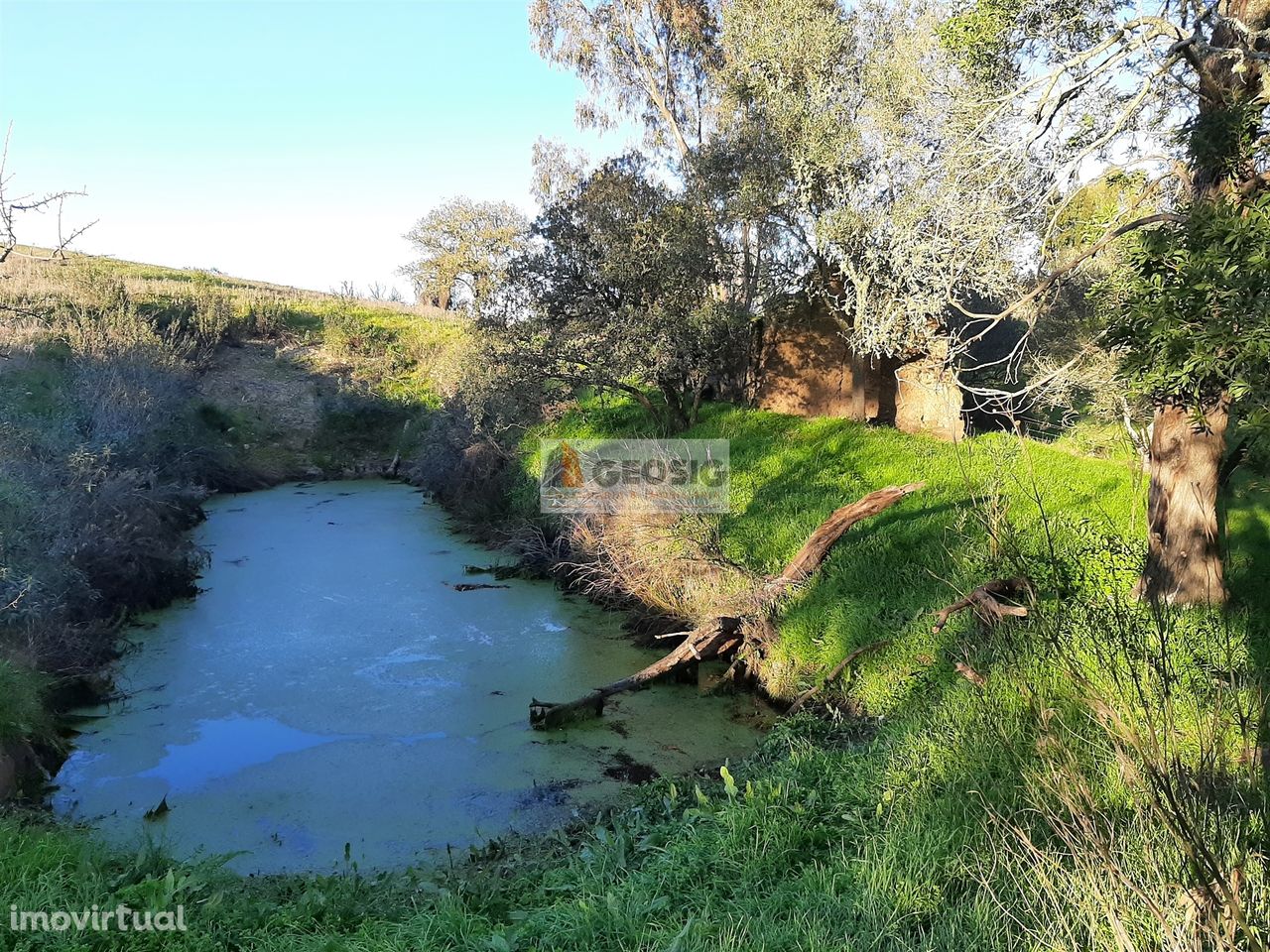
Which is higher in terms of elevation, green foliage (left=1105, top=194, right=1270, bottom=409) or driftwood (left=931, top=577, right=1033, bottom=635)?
green foliage (left=1105, top=194, right=1270, bottom=409)

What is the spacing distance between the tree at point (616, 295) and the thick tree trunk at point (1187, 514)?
713 centimetres

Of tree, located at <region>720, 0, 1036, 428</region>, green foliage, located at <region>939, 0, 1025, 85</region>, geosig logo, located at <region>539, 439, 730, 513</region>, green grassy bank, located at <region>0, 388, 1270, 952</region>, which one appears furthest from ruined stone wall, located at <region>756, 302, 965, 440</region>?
green grassy bank, located at <region>0, 388, 1270, 952</region>

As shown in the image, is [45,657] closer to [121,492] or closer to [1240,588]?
[121,492]

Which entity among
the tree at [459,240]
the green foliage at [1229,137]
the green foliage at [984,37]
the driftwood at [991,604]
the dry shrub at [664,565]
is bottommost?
the dry shrub at [664,565]

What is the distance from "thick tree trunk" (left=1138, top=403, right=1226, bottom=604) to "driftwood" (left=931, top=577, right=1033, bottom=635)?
3.33 feet

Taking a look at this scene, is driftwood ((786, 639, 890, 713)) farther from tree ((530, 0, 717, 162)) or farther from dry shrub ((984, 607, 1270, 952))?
tree ((530, 0, 717, 162))

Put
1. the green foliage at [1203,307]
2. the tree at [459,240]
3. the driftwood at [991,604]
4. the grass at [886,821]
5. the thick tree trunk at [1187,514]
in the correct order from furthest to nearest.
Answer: the tree at [459,240] → the thick tree trunk at [1187,514] → the driftwood at [991,604] → the green foliage at [1203,307] → the grass at [886,821]

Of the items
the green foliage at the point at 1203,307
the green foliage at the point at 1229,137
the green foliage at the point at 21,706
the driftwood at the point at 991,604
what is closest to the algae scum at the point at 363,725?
the green foliage at the point at 21,706

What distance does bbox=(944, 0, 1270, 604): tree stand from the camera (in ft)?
15.6

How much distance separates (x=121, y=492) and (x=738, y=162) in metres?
9.86

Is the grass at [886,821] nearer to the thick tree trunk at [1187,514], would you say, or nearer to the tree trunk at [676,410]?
the thick tree trunk at [1187,514]

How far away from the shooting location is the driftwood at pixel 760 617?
24.8ft

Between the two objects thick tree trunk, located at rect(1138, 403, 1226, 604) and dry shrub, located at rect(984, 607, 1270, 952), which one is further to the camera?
thick tree trunk, located at rect(1138, 403, 1226, 604)

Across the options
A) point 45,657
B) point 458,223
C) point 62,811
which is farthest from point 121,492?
point 458,223
